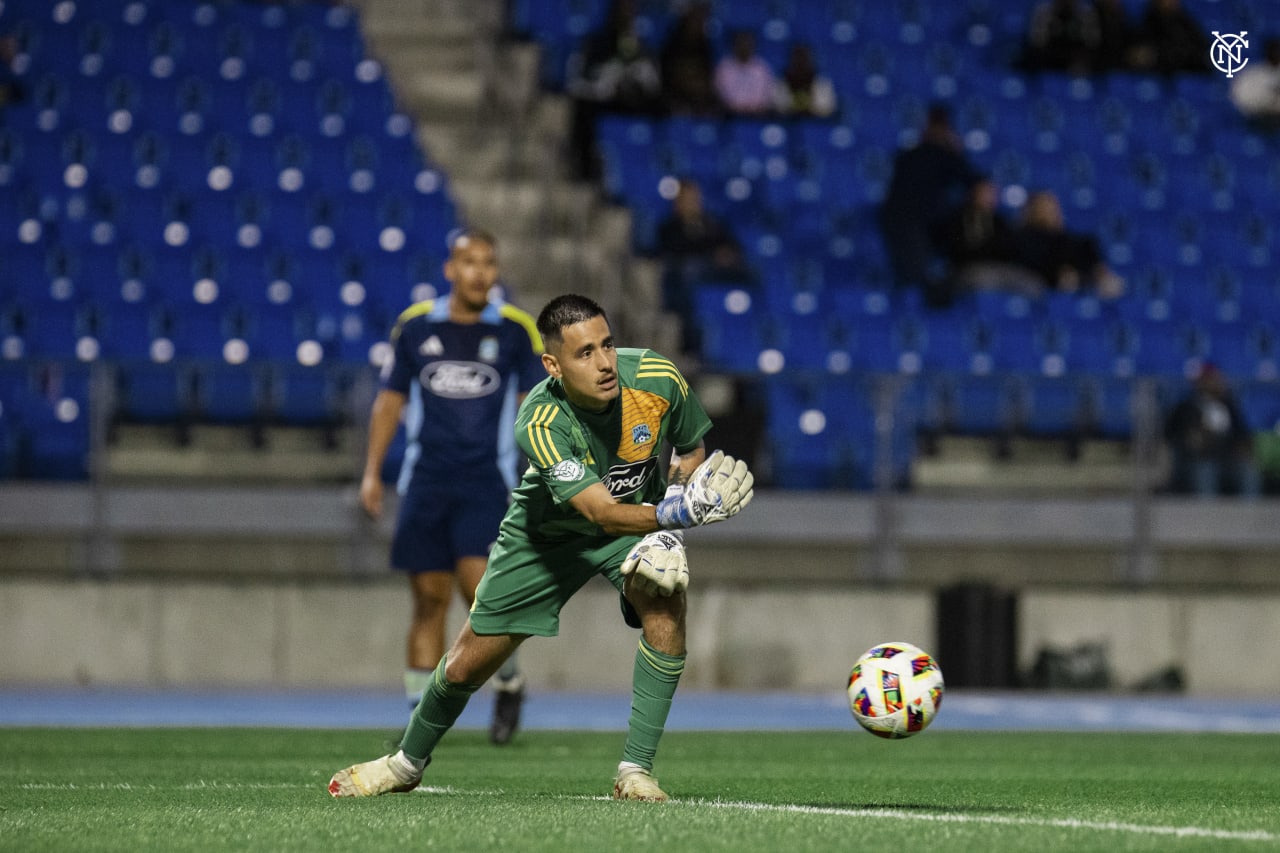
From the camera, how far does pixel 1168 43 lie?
22.0 metres

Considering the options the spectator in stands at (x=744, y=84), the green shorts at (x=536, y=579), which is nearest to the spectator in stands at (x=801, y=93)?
the spectator in stands at (x=744, y=84)

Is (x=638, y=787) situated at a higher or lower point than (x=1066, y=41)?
lower

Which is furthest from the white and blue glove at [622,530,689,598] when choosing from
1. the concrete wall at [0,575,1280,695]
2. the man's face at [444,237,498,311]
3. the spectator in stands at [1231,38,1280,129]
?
the spectator in stands at [1231,38,1280,129]

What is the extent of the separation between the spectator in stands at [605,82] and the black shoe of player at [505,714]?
33.9 ft

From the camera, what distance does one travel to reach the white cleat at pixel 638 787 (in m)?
6.66

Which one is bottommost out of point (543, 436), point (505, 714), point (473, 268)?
point (505, 714)

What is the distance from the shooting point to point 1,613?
14742 millimetres

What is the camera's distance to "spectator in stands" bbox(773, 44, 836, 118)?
20438 millimetres

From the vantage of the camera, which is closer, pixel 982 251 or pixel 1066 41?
pixel 982 251

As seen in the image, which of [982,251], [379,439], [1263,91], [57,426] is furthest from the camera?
[1263,91]

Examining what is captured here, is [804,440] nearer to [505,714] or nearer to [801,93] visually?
[505,714]

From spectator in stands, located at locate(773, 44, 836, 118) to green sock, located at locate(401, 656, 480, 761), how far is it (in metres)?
14.3

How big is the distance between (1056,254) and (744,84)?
365cm

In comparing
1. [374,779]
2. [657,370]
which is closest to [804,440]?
[657,370]
